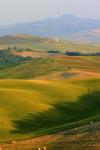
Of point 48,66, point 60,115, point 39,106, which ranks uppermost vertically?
point 39,106

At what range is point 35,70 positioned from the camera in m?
136

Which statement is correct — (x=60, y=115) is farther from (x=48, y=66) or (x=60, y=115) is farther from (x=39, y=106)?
(x=48, y=66)

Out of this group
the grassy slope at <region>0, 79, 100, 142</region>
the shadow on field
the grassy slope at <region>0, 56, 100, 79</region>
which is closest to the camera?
the grassy slope at <region>0, 79, 100, 142</region>

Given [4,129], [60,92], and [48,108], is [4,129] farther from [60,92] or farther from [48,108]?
[60,92]

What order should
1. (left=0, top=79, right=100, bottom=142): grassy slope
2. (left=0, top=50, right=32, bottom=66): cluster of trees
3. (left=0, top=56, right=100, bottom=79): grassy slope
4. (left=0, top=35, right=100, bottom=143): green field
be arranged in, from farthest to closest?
(left=0, top=50, right=32, bottom=66): cluster of trees < (left=0, top=56, right=100, bottom=79): grassy slope < (left=0, top=79, right=100, bottom=142): grassy slope < (left=0, top=35, right=100, bottom=143): green field

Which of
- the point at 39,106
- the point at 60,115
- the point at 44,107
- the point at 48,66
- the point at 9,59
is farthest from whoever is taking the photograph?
the point at 9,59

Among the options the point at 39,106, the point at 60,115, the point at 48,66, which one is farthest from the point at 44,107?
the point at 48,66

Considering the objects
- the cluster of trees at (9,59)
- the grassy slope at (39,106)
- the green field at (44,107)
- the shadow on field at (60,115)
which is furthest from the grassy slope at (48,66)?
the shadow on field at (60,115)

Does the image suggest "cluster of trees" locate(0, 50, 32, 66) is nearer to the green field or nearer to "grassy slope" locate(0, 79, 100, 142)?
the green field

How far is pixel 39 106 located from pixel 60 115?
3771mm

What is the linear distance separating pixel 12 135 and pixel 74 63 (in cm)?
9907

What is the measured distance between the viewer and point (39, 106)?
6209 centimetres

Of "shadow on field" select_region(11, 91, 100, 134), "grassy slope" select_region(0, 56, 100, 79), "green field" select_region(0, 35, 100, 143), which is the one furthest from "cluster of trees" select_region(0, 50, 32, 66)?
"shadow on field" select_region(11, 91, 100, 134)

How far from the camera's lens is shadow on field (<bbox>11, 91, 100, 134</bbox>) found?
5412cm
